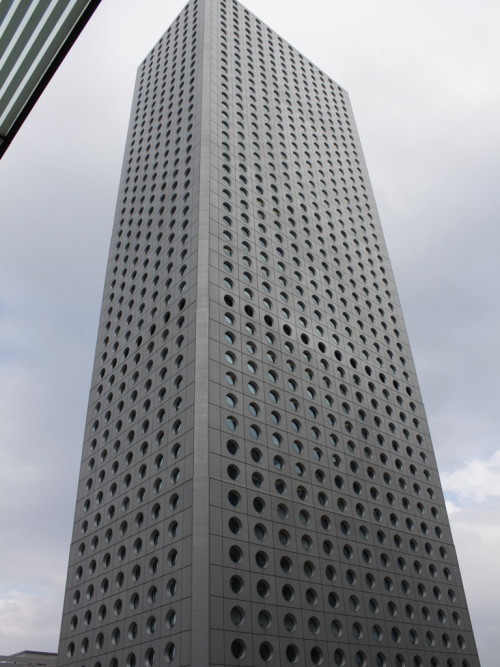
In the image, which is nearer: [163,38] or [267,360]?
[267,360]

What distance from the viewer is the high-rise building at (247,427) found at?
92.2 ft

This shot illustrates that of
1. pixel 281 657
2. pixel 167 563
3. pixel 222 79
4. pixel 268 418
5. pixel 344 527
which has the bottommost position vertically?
pixel 281 657

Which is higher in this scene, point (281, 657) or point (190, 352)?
point (190, 352)

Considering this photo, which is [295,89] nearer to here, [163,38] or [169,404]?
[163,38]

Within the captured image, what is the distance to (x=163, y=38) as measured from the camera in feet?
212

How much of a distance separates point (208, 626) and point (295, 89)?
2051 inches

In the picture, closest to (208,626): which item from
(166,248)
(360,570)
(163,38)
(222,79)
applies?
(360,570)

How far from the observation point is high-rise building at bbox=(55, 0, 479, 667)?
2809cm

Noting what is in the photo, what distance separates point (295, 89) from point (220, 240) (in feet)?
98.2

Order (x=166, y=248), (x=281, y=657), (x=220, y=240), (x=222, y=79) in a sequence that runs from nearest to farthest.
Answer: (x=281, y=657), (x=220, y=240), (x=166, y=248), (x=222, y=79)

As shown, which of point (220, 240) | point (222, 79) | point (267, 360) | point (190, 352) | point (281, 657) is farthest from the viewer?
point (222, 79)

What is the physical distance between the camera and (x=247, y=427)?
32.1m

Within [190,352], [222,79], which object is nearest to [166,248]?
[190,352]

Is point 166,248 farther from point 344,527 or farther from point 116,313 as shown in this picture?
point 344,527
